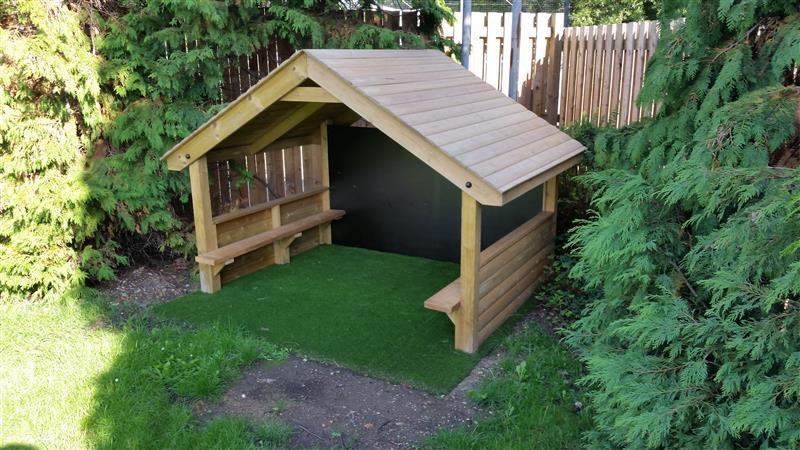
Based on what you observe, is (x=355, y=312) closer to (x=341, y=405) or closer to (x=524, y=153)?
(x=341, y=405)

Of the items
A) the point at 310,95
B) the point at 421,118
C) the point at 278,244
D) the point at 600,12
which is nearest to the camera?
the point at 421,118

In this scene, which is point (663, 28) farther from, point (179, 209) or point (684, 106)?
point (179, 209)

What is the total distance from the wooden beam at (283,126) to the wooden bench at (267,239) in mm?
890

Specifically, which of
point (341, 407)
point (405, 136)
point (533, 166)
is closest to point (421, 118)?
point (405, 136)

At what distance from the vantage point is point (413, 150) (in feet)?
14.9

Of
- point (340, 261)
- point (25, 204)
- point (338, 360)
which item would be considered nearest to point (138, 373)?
point (338, 360)

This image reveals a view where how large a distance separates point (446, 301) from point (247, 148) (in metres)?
2.98

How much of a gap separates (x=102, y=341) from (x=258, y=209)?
2173mm

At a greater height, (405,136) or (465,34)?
(465,34)

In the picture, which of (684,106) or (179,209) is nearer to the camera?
(684,106)

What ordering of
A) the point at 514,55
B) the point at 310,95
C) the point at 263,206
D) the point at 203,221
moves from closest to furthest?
the point at 310,95 < the point at 203,221 < the point at 263,206 < the point at 514,55

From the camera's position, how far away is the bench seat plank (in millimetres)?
4633

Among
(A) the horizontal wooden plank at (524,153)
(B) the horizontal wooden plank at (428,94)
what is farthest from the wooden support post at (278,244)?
(A) the horizontal wooden plank at (524,153)

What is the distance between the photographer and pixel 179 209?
23.0ft
